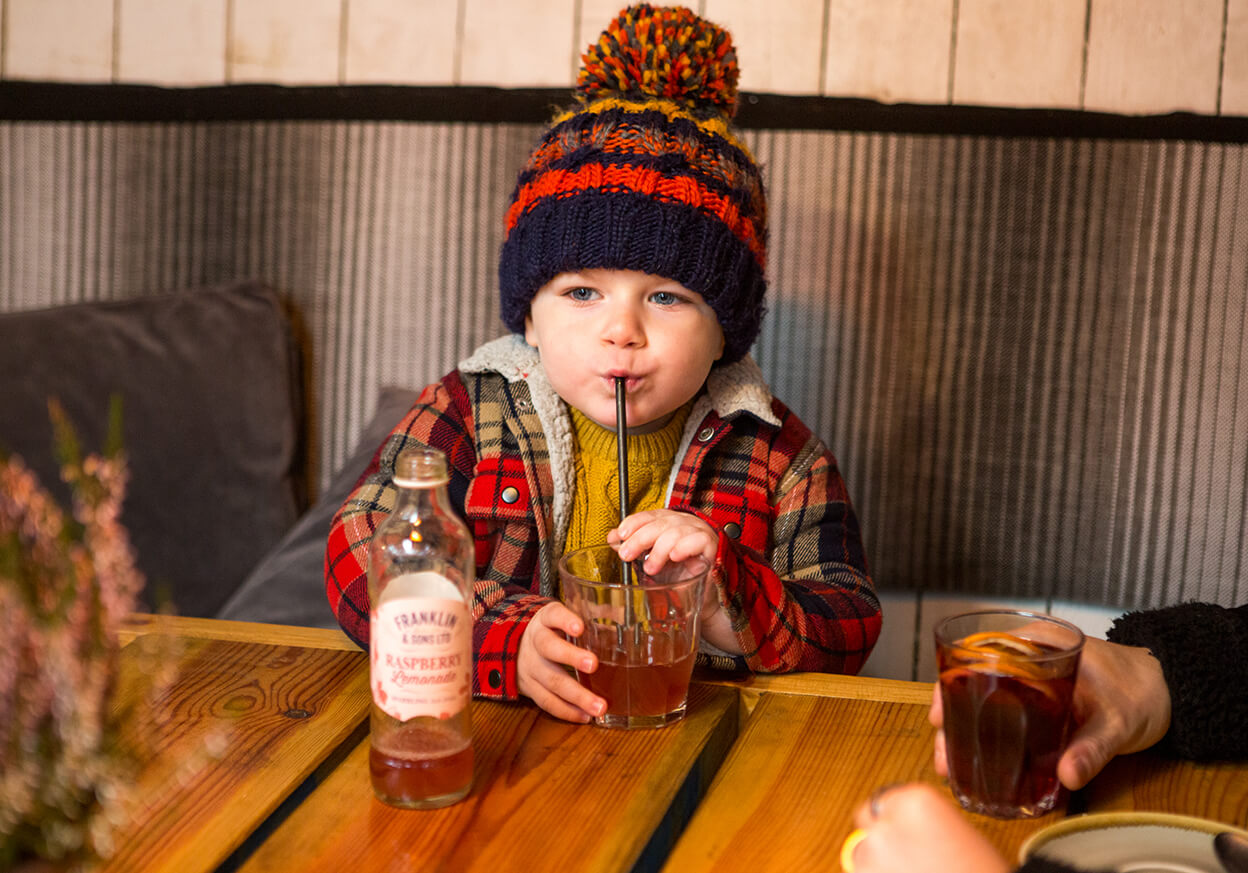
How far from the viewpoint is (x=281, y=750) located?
2.53 ft

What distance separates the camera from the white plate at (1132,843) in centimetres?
63

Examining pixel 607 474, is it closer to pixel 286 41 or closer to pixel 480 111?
pixel 480 111

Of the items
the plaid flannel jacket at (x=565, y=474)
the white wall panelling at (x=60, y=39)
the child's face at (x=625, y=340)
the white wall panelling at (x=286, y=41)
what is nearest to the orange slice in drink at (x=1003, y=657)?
the plaid flannel jacket at (x=565, y=474)

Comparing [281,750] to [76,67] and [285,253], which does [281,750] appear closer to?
[285,253]

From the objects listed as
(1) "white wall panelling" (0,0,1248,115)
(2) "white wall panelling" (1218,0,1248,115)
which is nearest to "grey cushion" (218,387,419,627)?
(1) "white wall panelling" (0,0,1248,115)

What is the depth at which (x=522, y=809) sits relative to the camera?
2.32 feet

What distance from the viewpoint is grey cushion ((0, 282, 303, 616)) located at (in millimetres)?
1545

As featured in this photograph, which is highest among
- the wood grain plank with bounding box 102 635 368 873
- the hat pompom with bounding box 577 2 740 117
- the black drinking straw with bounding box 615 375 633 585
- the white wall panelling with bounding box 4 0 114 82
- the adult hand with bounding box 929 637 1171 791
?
the white wall panelling with bounding box 4 0 114 82

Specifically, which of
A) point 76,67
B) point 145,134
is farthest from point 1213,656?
point 76,67

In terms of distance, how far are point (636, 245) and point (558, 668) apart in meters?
0.44

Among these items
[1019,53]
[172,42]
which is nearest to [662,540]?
[1019,53]

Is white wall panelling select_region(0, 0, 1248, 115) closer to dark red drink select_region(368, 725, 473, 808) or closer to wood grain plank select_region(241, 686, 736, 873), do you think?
wood grain plank select_region(241, 686, 736, 873)

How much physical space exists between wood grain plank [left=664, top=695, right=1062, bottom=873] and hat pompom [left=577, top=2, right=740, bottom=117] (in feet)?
2.11

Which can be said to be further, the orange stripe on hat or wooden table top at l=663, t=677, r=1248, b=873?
the orange stripe on hat
